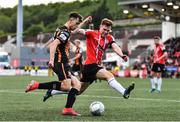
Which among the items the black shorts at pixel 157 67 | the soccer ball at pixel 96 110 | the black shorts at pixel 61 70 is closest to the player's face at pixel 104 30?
the black shorts at pixel 61 70

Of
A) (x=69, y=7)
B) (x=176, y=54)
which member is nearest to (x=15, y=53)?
(x=176, y=54)

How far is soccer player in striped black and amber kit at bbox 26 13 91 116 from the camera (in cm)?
1095

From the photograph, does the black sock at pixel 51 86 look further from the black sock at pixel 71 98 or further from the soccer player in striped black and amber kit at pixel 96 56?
the soccer player in striped black and amber kit at pixel 96 56

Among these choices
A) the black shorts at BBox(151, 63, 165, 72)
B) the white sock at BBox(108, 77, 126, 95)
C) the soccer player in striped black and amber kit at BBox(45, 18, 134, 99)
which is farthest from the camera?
the black shorts at BBox(151, 63, 165, 72)

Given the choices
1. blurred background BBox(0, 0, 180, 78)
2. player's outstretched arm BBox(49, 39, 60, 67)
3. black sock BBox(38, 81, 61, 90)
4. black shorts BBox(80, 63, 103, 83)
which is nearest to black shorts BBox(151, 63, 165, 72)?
blurred background BBox(0, 0, 180, 78)

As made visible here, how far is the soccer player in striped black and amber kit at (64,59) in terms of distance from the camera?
11.0m

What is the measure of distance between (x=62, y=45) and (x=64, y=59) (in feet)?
0.99

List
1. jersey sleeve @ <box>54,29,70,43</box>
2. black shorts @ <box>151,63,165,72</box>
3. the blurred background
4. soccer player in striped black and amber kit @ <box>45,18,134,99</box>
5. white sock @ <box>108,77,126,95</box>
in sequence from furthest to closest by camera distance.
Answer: the blurred background → black shorts @ <box>151,63,165,72</box> → soccer player in striped black and amber kit @ <box>45,18,134,99</box> → white sock @ <box>108,77,126,95</box> → jersey sleeve @ <box>54,29,70,43</box>

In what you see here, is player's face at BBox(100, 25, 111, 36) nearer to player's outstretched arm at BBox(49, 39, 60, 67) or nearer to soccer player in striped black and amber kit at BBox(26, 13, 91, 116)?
soccer player in striped black and amber kit at BBox(26, 13, 91, 116)

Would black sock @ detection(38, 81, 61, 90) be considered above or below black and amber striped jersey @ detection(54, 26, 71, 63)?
below

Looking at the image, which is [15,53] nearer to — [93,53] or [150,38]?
[150,38]

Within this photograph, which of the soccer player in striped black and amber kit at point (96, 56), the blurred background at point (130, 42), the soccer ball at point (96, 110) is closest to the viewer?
the soccer ball at point (96, 110)

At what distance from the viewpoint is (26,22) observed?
602ft

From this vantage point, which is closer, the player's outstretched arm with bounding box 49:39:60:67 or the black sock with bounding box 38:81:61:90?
the player's outstretched arm with bounding box 49:39:60:67
